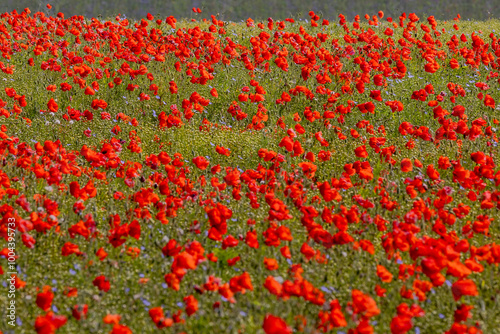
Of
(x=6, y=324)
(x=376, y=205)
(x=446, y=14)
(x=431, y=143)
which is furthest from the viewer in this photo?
(x=446, y=14)

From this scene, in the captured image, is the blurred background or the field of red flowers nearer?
the field of red flowers

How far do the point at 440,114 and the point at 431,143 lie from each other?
0.91 metres

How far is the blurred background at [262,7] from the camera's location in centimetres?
1453

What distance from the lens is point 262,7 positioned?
15.8 meters

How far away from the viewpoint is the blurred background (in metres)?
14.5

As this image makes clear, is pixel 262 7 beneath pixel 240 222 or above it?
above

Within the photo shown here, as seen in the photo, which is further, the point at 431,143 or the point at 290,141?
the point at 431,143

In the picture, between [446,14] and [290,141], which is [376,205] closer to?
[290,141]

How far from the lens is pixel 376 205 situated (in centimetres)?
515

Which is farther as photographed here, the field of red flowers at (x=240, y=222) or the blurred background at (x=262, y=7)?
the blurred background at (x=262, y=7)

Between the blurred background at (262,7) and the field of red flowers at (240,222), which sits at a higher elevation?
the blurred background at (262,7)

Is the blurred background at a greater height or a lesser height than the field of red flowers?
greater

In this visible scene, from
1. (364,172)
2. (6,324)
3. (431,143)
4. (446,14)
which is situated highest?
(446,14)

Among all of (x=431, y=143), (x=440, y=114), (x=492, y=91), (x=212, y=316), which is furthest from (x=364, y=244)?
(x=492, y=91)
